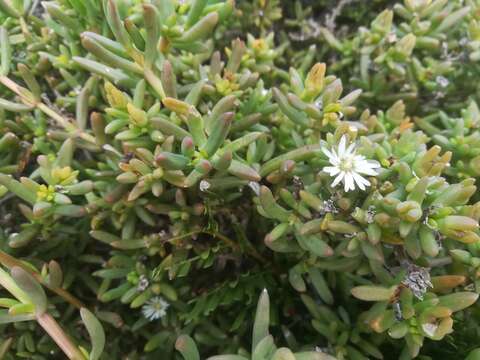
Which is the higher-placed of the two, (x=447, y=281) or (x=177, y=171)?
(x=177, y=171)

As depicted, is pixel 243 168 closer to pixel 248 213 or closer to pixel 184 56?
pixel 248 213

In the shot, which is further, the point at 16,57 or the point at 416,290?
the point at 16,57

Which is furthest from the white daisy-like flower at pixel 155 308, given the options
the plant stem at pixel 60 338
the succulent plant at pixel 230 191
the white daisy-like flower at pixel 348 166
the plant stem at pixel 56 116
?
the white daisy-like flower at pixel 348 166

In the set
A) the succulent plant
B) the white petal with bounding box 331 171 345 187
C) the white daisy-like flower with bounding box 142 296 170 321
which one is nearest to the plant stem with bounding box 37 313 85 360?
the succulent plant

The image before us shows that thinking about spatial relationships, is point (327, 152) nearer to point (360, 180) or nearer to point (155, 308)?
point (360, 180)

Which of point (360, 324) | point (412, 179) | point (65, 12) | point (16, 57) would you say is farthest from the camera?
point (16, 57)

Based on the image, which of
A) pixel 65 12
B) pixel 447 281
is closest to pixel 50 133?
pixel 65 12

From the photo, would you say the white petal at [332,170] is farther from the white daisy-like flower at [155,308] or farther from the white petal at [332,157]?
the white daisy-like flower at [155,308]

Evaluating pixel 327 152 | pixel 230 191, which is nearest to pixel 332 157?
pixel 327 152
